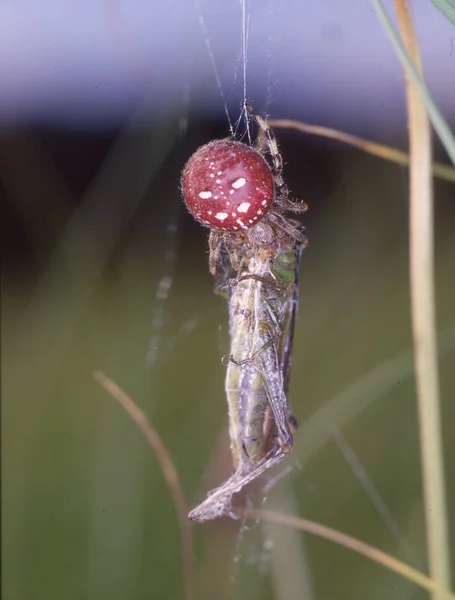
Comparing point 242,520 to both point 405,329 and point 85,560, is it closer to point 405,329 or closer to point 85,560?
point 85,560

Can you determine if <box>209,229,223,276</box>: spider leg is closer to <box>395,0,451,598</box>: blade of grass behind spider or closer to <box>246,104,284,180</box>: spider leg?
<box>246,104,284,180</box>: spider leg

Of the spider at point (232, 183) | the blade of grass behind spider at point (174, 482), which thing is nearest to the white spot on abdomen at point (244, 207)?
the spider at point (232, 183)

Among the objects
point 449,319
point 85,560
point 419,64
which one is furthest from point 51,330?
point 419,64

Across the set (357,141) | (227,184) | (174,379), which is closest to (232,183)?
(227,184)

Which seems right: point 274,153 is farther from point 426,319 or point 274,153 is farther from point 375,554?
point 375,554

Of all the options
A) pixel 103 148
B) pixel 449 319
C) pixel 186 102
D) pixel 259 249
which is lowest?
pixel 259 249

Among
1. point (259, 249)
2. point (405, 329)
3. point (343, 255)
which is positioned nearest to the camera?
point (259, 249)

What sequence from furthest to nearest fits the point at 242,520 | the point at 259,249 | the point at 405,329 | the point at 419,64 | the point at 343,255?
the point at 343,255, the point at 405,329, the point at 242,520, the point at 259,249, the point at 419,64
